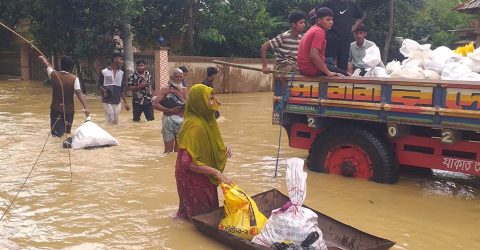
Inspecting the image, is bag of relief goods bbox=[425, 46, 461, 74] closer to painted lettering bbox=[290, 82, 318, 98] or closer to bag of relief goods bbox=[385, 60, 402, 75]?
bag of relief goods bbox=[385, 60, 402, 75]

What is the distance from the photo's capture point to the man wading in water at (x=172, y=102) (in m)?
7.55

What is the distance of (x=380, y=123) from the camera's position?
6348 millimetres

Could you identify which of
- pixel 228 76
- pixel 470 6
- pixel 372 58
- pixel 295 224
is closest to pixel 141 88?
pixel 372 58

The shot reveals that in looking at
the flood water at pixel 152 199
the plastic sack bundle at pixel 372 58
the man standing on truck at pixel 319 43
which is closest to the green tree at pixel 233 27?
the flood water at pixel 152 199

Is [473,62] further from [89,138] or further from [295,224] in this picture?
[89,138]

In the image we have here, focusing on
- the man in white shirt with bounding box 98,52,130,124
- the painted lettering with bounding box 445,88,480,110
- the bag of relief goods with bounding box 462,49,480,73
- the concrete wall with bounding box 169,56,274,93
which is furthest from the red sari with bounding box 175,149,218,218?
the concrete wall with bounding box 169,56,274,93

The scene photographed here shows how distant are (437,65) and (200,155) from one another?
356 centimetres

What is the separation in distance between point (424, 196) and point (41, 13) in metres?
15.2

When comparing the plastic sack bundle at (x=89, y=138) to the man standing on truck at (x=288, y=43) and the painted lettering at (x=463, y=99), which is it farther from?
the painted lettering at (x=463, y=99)

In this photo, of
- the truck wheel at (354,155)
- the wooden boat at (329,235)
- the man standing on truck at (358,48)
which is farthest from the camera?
the man standing on truck at (358,48)

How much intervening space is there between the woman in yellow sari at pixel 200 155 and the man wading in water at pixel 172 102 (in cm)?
292

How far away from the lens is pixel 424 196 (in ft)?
19.9

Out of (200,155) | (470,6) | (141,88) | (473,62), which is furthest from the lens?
(470,6)

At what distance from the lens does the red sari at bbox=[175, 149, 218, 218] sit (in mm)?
4676
